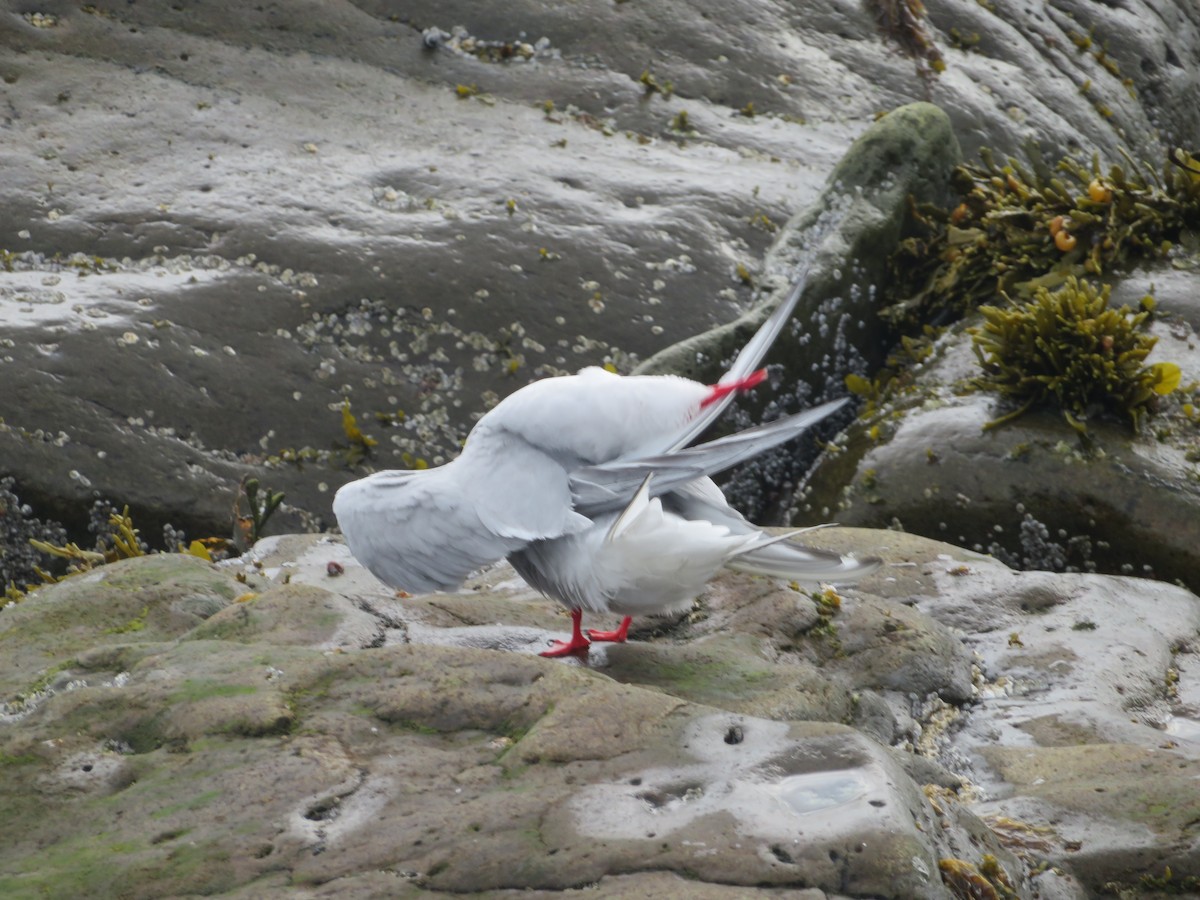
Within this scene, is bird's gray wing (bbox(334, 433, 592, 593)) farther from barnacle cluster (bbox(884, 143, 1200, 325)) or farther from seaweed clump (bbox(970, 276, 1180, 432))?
barnacle cluster (bbox(884, 143, 1200, 325))

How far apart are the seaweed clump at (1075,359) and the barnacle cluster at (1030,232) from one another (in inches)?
26.5

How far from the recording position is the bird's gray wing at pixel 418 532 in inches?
Result: 138

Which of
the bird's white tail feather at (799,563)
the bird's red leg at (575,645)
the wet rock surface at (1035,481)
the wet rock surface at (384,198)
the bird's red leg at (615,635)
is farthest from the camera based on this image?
the wet rock surface at (384,198)

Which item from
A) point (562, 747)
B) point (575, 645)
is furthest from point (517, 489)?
point (562, 747)

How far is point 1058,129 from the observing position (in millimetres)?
9453

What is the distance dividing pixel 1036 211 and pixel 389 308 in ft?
12.9

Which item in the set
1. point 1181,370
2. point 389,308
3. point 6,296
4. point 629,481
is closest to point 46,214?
point 6,296

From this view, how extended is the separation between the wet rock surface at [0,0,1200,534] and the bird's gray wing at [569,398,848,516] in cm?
325

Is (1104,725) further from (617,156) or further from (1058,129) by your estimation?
(1058,129)

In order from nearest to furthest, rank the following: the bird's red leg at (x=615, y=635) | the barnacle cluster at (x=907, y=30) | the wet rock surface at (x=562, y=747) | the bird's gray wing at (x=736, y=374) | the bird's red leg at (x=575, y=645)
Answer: the wet rock surface at (x=562, y=747)
the bird's gray wing at (x=736, y=374)
the bird's red leg at (x=575, y=645)
the bird's red leg at (x=615, y=635)
the barnacle cluster at (x=907, y=30)

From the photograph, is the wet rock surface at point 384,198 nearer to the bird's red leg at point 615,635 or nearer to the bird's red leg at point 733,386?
the bird's red leg at point 615,635

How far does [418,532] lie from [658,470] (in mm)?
714

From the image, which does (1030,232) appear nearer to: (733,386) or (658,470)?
(733,386)

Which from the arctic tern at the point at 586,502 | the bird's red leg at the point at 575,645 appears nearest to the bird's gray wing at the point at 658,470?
the arctic tern at the point at 586,502
